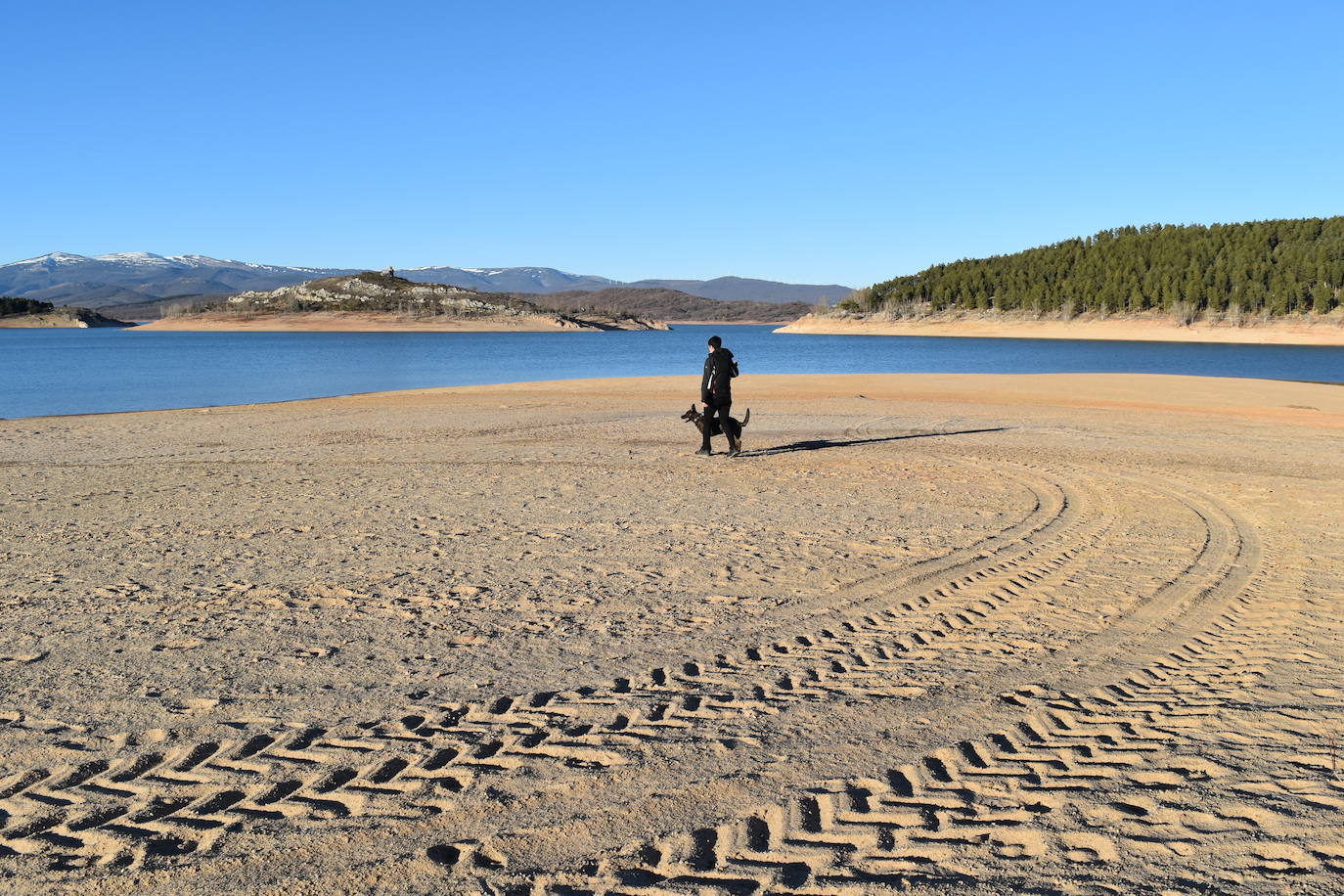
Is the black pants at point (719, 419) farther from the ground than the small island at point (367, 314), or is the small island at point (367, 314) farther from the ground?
the small island at point (367, 314)

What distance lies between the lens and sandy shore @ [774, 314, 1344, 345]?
3775 inches

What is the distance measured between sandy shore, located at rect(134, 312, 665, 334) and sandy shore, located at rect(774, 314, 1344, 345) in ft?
128

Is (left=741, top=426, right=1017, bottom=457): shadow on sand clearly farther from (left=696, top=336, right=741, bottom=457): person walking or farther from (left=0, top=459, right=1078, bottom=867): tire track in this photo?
(left=0, top=459, right=1078, bottom=867): tire track

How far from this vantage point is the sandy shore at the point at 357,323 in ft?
485

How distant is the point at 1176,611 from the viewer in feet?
21.6

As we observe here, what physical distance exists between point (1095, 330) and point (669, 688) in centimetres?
11930

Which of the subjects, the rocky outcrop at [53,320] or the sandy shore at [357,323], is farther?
the rocky outcrop at [53,320]

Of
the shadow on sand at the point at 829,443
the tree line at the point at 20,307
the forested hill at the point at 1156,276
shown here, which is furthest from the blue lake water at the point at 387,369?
the tree line at the point at 20,307

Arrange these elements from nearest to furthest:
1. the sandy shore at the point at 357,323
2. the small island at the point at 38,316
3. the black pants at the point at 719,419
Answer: the black pants at the point at 719,419 < the sandy shore at the point at 357,323 < the small island at the point at 38,316

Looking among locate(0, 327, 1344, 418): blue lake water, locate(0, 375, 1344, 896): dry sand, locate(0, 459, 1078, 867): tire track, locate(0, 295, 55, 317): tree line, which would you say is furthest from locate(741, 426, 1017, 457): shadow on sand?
locate(0, 295, 55, 317): tree line

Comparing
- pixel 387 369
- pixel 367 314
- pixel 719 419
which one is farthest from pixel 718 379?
pixel 367 314

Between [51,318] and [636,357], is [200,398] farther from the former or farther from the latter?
[51,318]

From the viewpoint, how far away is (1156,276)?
116 metres

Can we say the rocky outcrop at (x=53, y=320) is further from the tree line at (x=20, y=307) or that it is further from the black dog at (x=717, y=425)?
the black dog at (x=717, y=425)
